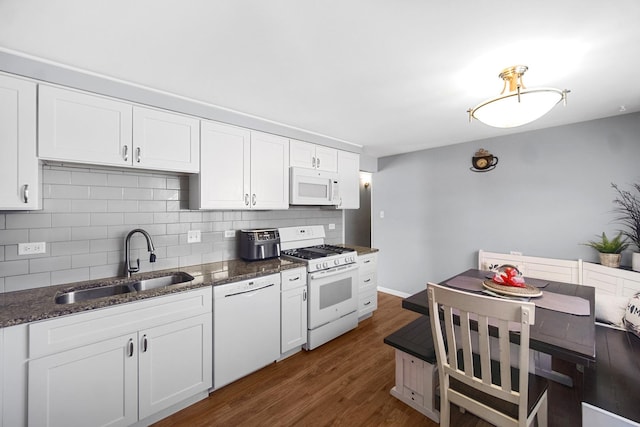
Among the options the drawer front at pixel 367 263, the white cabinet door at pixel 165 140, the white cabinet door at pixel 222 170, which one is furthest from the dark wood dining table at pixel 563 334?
the white cabinet door at pixel 165 140

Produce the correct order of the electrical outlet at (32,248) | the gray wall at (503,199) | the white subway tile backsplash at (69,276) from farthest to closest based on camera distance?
the gray wall at (503,199) < the white subway tile backsplash at (69,276) < the electrical outlet at (32,248)

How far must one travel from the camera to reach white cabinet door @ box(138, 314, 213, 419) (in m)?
1.73

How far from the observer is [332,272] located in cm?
286

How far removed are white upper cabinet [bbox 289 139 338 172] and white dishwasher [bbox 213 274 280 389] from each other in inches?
54.6

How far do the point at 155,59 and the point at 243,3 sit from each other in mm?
813

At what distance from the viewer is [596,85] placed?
1.97 meters

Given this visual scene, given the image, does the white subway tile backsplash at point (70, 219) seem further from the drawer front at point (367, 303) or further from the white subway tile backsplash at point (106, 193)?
the drawer front at point (367, 303)

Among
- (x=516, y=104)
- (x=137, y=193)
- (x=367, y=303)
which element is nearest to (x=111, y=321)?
(x=137, y=193)

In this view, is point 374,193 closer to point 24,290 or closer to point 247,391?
point 247,391

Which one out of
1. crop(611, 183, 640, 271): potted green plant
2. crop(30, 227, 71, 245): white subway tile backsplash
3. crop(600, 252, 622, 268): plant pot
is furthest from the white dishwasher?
crop(611, 183, 640, 271): potted green plant

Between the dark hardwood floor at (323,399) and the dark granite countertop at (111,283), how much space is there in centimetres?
89

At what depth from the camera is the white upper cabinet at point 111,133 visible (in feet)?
5.47

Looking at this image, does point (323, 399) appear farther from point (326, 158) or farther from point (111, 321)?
point (326, 158)

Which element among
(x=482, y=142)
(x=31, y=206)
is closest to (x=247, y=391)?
(x=31, y=206)
